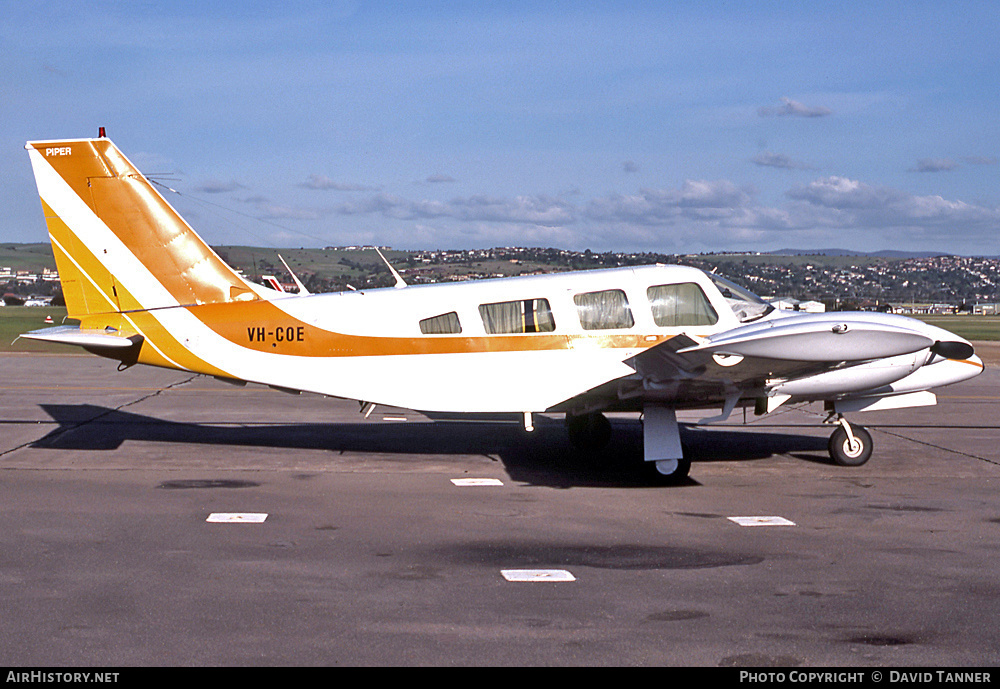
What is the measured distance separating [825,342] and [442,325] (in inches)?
168

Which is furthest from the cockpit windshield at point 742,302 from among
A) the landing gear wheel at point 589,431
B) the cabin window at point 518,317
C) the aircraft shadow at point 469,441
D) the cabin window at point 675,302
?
the landing gear wheel at point 589,431

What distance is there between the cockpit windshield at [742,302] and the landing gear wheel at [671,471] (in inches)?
74.9

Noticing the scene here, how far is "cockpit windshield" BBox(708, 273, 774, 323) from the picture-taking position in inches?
449

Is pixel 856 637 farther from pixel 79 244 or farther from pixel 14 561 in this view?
pixel 79 244

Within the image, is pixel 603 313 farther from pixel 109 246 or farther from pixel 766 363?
pixel 109 246

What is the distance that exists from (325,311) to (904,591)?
7154 mm

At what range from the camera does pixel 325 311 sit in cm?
1150

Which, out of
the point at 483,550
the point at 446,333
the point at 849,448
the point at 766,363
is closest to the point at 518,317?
the point at 446,333

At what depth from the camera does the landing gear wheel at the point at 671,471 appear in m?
10.7

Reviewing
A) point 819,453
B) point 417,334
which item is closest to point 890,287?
point 819,453

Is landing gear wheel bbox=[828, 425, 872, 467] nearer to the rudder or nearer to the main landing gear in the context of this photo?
the main landing gear

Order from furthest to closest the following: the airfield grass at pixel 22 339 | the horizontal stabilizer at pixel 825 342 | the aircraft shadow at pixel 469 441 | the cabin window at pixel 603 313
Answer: the airfield grass at pixel 22 339, the aircraft shadow at pixel 469 441, the cabin window at pixel 603 313, the horizontal stabilizer at pixel 825 342

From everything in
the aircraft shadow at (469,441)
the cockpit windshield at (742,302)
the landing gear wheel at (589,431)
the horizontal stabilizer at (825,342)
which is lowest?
the aircraft shadow at (469,441)

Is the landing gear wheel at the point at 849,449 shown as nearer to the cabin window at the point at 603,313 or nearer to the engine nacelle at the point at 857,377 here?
the engine nacelle at the point at 857,377
